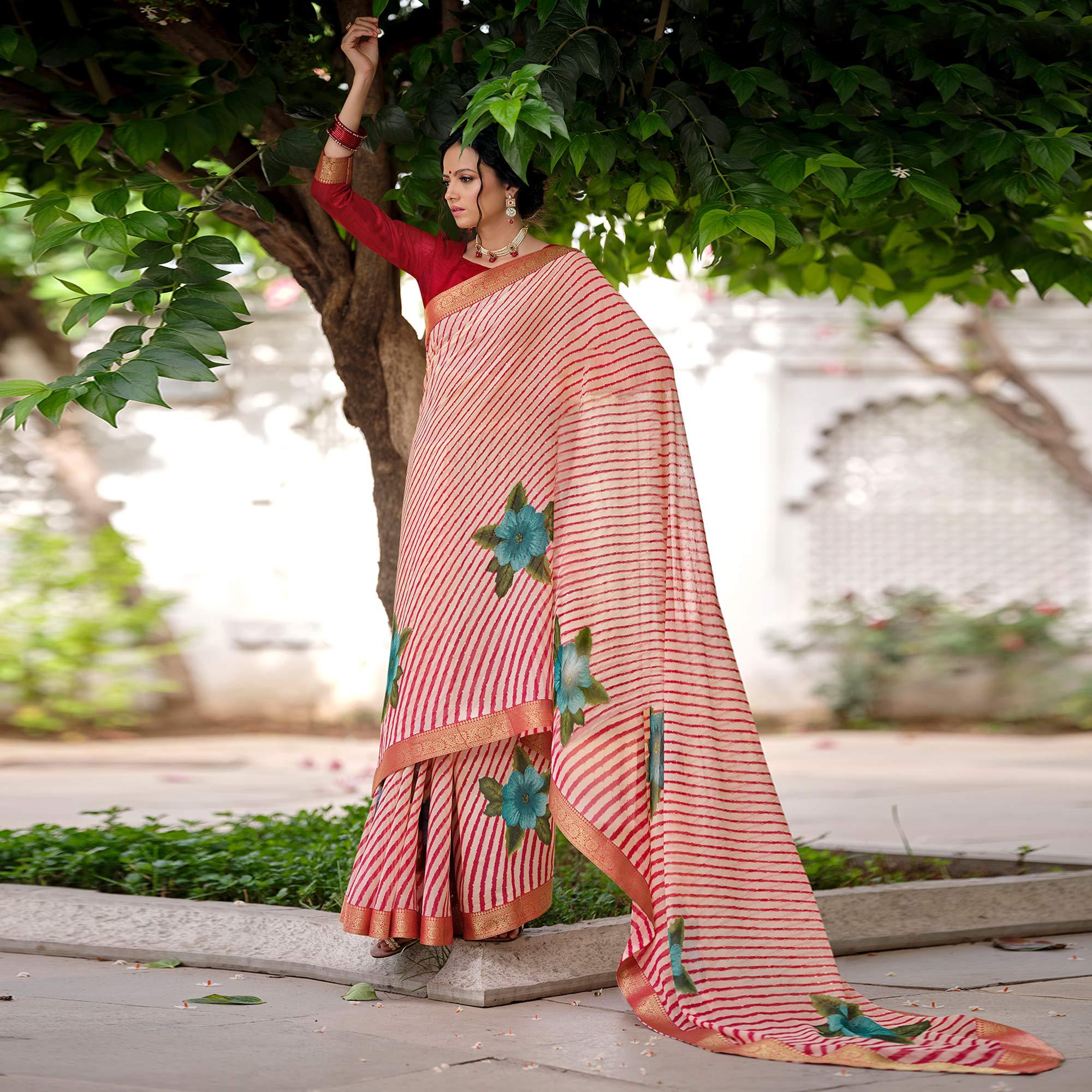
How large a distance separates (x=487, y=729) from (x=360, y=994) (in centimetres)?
58

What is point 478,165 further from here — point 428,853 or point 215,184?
point 428,853

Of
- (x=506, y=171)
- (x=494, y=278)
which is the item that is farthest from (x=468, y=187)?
(x=494, y=278)

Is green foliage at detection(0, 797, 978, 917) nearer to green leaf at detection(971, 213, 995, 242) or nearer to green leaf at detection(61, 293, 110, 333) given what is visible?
green leaf at detection(61, 293, 110, 333)

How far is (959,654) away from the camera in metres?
9.16

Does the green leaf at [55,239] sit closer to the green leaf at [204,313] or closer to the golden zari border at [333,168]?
the green leaf at [204,313]

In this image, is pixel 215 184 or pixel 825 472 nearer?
pixel 215 184

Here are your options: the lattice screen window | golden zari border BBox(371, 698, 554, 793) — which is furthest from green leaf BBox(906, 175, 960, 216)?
the lattice screen window

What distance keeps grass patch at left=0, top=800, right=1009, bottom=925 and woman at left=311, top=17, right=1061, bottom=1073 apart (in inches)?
17.2

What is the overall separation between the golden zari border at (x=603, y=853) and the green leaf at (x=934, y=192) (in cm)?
133

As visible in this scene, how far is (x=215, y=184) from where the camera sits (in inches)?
122

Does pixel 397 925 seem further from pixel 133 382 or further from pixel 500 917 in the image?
pixel 133 382

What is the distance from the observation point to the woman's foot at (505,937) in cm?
283

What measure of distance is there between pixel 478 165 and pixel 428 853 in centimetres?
137

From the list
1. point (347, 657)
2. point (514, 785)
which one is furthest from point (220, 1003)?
point (347, 657)
